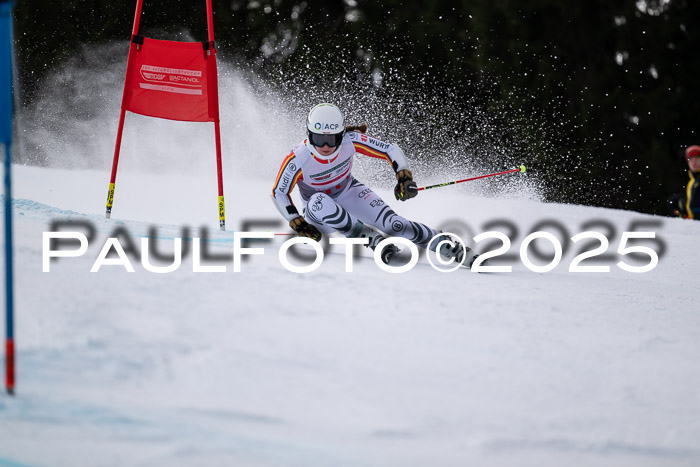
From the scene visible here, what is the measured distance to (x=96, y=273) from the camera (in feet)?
11.1

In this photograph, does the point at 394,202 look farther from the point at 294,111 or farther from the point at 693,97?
the point at 693,97

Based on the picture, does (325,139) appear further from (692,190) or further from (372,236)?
(692,190)

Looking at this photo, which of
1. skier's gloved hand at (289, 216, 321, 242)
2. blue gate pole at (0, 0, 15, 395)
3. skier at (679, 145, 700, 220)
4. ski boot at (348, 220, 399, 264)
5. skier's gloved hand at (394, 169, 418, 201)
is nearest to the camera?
blue gate pole at (0, 0, 15, 395)

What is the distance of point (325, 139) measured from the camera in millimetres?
4969

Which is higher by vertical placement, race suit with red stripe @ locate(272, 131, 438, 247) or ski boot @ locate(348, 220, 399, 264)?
race suit with red stripe @ locate(272, 131, 438, 247)

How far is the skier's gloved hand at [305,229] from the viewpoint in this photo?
487 centimetres

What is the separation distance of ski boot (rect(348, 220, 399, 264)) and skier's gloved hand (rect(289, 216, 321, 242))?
0.21 m

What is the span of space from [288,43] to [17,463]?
14329 millimetres

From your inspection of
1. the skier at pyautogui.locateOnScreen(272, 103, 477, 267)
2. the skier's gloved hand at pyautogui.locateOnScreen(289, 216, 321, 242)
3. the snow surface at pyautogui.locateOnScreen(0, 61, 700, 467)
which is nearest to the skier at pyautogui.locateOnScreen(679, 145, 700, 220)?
the snow surface at pyautogui.locateOnScreen(0, 61, 700, 467)

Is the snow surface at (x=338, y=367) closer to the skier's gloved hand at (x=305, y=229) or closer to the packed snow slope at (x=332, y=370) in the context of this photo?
the packed snow slope at (x=332, y=370)

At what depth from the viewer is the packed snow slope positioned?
7.75 ft

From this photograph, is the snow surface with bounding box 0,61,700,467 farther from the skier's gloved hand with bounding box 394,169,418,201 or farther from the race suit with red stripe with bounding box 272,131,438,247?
the skier's gloved hand with bounding box 394,169,418,201

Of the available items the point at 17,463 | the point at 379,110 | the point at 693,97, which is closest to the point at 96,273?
the point at 17,463

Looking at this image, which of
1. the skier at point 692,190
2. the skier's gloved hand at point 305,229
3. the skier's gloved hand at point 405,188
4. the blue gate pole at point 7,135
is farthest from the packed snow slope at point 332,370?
the skier at point 692,190
